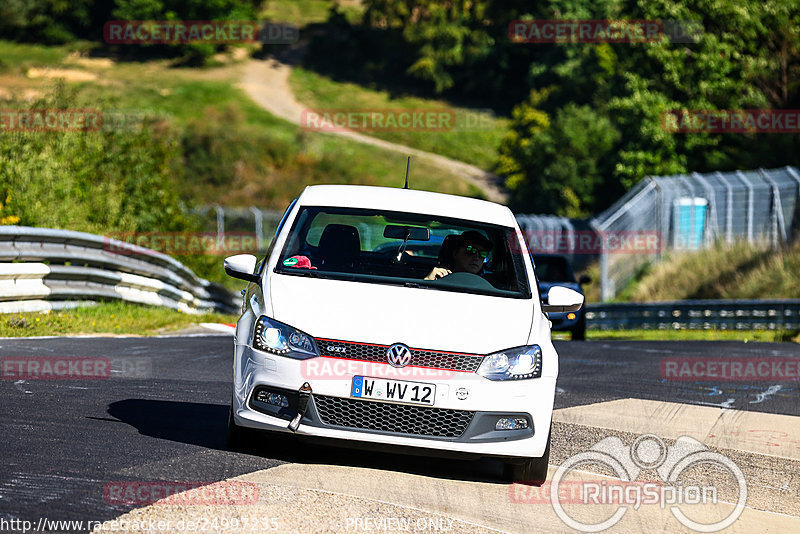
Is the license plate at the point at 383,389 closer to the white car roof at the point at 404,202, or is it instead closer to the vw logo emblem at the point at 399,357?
the vw logo emblem at the point at 399,357

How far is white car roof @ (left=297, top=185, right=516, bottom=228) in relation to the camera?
A: 8.00m

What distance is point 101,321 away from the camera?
1568cm

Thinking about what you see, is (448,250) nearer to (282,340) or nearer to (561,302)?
(561,302)

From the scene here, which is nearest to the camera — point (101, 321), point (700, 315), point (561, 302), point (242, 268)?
point (242, 268)

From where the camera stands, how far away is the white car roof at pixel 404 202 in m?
8.00

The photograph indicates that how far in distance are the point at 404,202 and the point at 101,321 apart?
8643 millimetres

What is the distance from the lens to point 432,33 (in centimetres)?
9462

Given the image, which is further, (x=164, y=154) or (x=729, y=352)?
(x=164, y=154)

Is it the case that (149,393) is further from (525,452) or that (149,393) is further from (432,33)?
(432,33)

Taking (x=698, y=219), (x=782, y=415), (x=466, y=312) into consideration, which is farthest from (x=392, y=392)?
(x=698, y=219)

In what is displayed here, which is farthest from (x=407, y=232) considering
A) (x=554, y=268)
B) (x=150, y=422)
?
(x=554, y=268)

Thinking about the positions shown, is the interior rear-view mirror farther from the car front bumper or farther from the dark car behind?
the dark car behind

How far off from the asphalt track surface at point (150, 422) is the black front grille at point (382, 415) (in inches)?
21.0

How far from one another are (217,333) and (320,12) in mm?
111098
